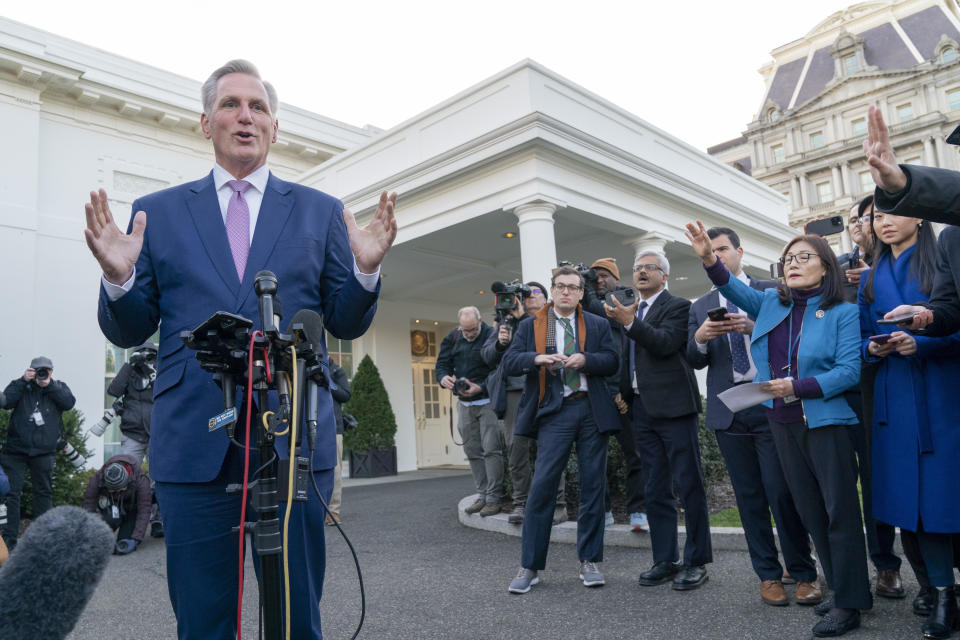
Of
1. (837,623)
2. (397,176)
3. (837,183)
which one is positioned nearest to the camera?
(837,623)

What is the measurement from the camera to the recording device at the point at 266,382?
1328mm

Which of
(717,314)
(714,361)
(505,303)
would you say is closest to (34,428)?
(505,303)

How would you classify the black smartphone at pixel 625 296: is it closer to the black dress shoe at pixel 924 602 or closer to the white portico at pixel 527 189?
the black dress shoe at pixel 924 602

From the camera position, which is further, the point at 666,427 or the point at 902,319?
the point at 666,427

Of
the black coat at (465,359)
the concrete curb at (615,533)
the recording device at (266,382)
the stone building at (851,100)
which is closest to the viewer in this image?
the recording device at (266,382)

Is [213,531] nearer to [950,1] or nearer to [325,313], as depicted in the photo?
[325,313]

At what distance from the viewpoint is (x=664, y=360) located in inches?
167

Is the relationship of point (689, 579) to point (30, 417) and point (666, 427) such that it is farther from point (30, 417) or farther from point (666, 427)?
point (30, 417)

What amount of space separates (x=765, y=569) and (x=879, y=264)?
1.71 meters

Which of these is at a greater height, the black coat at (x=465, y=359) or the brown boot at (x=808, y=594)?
the black coat at (x=465, y=359)

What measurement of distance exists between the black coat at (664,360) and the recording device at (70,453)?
6288mm

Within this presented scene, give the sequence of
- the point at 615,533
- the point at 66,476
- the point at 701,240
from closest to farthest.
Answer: the point at 701,240 → the point at 615,533 → the point at 66,476

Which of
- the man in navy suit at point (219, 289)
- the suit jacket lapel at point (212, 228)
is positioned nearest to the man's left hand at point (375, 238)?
the man in navy suit at point (219, 289)

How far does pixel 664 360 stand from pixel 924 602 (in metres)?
1.81
